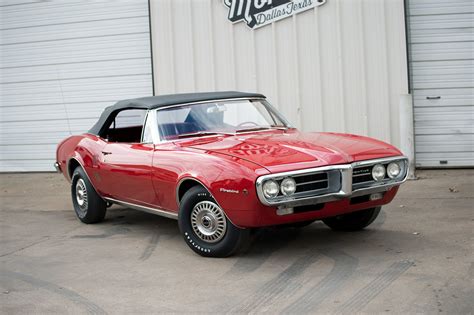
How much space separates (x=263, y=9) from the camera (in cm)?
1171

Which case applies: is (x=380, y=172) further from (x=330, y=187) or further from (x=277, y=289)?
(x=277, y=289)

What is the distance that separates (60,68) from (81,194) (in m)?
5.64

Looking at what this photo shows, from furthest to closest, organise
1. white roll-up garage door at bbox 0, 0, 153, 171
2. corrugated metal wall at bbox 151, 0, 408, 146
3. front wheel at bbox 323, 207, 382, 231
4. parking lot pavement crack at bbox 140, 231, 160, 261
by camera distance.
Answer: white roll-up garage door at bbox 0, 0, 153, 171 < corrugated metal wall at bbox 151, 0, 408, 146 < front wheel at bbox 323, 207, 382, 231 < parking lot pavement crack at bbox 140, 231, 160, 261

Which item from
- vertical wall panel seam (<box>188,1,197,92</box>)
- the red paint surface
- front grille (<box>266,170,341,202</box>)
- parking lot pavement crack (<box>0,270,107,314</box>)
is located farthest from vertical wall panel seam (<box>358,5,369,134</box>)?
parking lot pavement crack (<box>0,270,107,314</box>)

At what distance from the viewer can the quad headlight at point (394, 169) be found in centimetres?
635

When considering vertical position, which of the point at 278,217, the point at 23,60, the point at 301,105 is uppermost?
the point at 23,60

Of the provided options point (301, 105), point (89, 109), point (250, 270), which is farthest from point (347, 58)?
point (250, 270)

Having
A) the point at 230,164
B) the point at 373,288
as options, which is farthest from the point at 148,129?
the point at 373,288

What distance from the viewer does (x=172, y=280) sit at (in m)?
5.59

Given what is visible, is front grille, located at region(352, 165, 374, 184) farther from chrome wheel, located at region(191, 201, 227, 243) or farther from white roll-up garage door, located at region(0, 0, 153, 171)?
white roll-up garage door, located at region(0, 0, 153, 171)

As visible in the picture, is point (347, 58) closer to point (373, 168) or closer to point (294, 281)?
point (373, 168)

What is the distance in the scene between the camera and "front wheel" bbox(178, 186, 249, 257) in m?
6.04

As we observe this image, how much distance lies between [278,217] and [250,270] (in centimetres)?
46

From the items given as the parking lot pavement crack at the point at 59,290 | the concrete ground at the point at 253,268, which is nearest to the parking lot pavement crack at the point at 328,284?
the concrete ground at the point at 253,268
